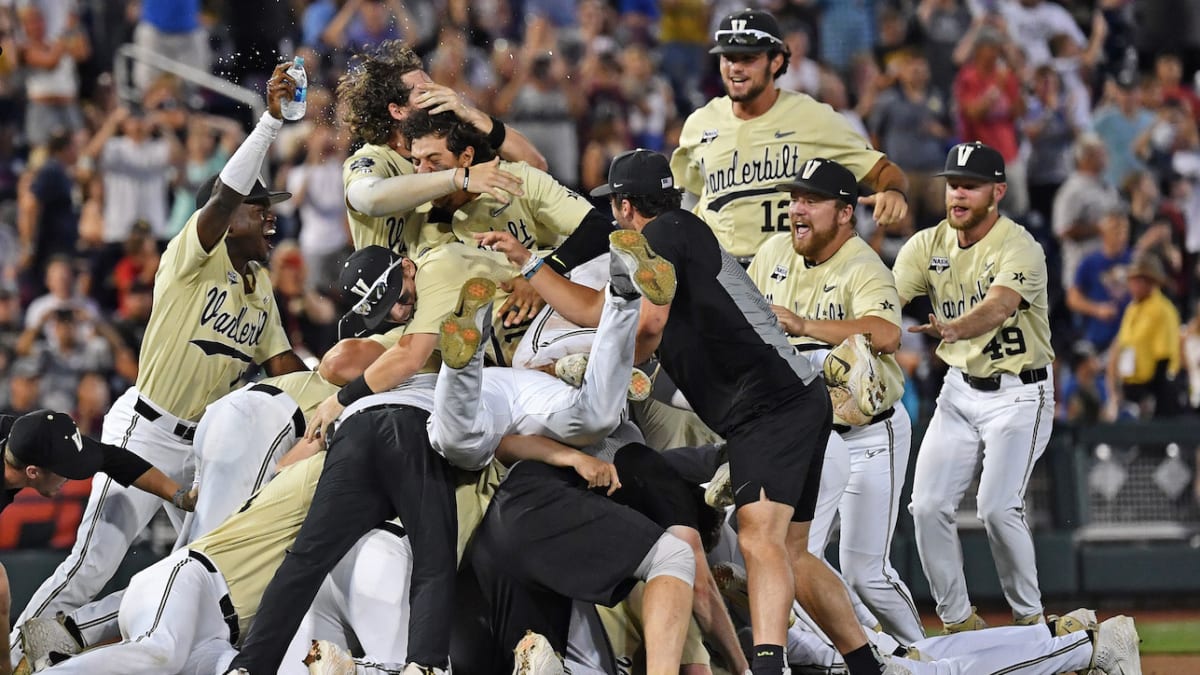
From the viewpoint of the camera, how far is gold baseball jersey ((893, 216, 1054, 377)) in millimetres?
8305

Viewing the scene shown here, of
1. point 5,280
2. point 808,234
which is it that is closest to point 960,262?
point 808,234

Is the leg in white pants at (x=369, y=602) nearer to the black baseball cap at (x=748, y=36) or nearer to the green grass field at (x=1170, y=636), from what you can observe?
the black baseball cap at (x=748, y=36)

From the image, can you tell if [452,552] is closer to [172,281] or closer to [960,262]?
[172,281]

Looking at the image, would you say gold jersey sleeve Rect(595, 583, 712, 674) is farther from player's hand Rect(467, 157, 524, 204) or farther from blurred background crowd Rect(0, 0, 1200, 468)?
blurred background crowd Rect(0, 0, 1200, 468)

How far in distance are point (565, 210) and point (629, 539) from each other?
1.92 meters

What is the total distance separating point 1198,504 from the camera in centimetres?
1140

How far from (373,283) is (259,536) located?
1.09m

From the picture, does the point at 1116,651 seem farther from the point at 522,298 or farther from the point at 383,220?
the point at 383,220

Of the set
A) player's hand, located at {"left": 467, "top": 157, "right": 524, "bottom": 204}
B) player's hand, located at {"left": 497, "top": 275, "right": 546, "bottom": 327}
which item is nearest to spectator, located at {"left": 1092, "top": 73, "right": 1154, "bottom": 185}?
player's hand, located at {"left": 497, "top": 275, "right": 546, "bottom": 327}

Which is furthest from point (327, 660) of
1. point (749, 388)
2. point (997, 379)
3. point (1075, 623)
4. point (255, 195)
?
point (997, 379)

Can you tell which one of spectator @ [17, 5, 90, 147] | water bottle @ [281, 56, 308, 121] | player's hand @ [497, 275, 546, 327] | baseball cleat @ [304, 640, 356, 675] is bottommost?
baseball cleat @ [304, 640, 356, 675]

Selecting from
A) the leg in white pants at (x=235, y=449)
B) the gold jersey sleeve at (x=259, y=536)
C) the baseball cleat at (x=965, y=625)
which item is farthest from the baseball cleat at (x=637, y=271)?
the baseball cleat at (x=965, y=625)

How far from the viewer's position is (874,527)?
7805mm

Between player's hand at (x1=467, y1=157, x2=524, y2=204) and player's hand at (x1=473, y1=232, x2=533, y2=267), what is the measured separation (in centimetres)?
17
